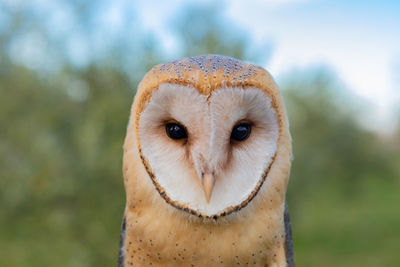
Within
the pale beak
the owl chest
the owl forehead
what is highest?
the owl forehead

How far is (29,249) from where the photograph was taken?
523 cm

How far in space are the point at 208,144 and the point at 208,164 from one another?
5 centimetres

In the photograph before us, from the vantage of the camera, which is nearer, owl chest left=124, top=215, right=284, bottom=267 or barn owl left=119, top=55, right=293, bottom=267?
barn owl left=119, top=55, right=293, bottom=267

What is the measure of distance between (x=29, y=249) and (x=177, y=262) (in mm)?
4888

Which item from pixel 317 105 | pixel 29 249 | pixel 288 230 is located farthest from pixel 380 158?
pixel 288 230

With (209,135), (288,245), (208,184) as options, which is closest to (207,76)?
(209,135)

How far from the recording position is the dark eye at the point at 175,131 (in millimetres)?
989

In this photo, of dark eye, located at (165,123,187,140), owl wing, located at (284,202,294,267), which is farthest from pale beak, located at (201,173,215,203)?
owl wing, located at (284,202,294,267)

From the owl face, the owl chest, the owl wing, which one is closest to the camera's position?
the owl face

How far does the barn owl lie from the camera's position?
0.95 metres

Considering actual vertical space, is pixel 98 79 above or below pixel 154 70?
above

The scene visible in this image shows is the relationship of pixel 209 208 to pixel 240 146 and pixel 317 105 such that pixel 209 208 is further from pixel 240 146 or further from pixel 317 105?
pixel 317 105

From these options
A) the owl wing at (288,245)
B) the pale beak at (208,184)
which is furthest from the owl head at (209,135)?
the owl wing at (288,245)

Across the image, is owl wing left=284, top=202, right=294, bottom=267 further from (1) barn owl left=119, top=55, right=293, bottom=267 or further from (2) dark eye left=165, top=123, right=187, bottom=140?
(2) dark eye left=165, top=123, right=187, bottom=140
